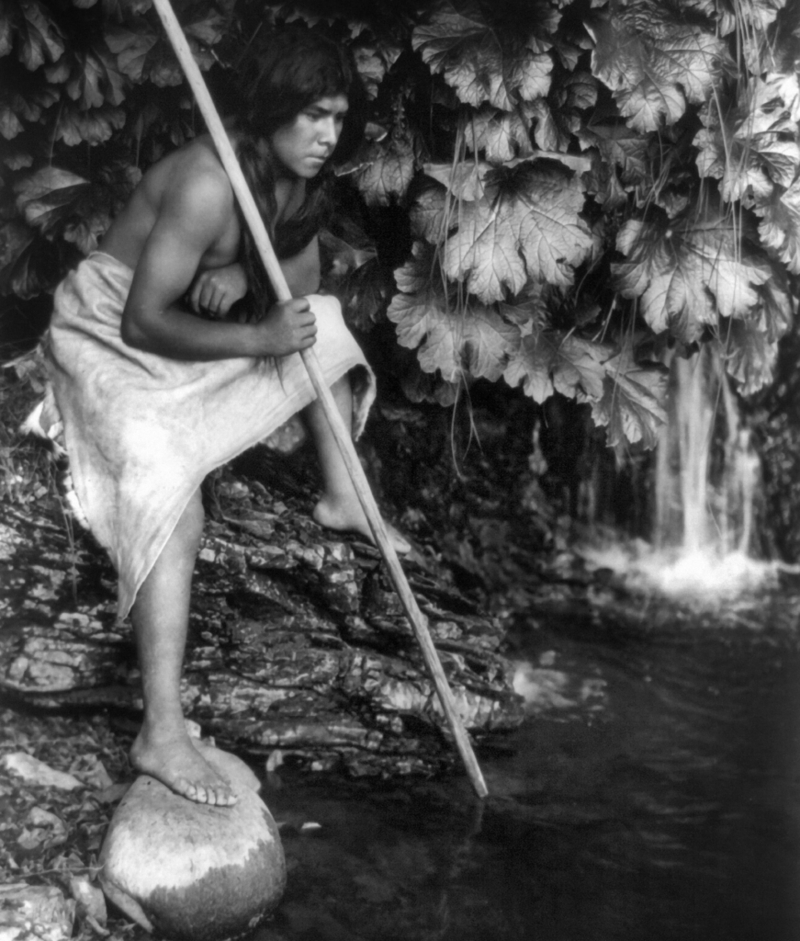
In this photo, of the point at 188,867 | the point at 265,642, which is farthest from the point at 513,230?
the point at 188,867

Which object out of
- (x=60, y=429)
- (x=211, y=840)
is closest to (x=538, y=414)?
(x=60, y=429)

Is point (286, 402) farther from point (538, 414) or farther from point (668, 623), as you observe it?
point (668, 623)

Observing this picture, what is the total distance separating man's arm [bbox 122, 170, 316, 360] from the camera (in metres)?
2.68

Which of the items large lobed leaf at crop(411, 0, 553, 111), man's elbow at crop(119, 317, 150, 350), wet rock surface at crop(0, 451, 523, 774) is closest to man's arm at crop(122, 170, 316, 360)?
man's elbow at crop(119, 317, 150, 350)

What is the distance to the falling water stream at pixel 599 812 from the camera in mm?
2791

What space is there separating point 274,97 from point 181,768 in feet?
5.84

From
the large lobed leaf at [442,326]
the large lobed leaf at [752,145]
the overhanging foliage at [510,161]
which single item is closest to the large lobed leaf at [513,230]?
the overhanging foliage at [510,161]

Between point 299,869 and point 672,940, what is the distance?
1009 millimetres

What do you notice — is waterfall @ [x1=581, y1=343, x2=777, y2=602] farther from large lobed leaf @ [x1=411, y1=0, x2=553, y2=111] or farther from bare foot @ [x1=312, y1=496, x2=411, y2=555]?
large lobed leaf @ [x1=411, y1=0, x2=553, y2=111]

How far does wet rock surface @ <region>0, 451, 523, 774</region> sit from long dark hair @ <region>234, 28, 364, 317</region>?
32.9 inches

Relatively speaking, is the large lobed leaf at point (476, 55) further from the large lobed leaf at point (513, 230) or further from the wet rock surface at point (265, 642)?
the wet rock surface at point (265, 642)

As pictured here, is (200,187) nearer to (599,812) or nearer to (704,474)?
(599,812)

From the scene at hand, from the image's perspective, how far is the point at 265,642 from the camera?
3438 millimetres

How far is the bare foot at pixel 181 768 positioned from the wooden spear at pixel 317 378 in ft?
2.22
